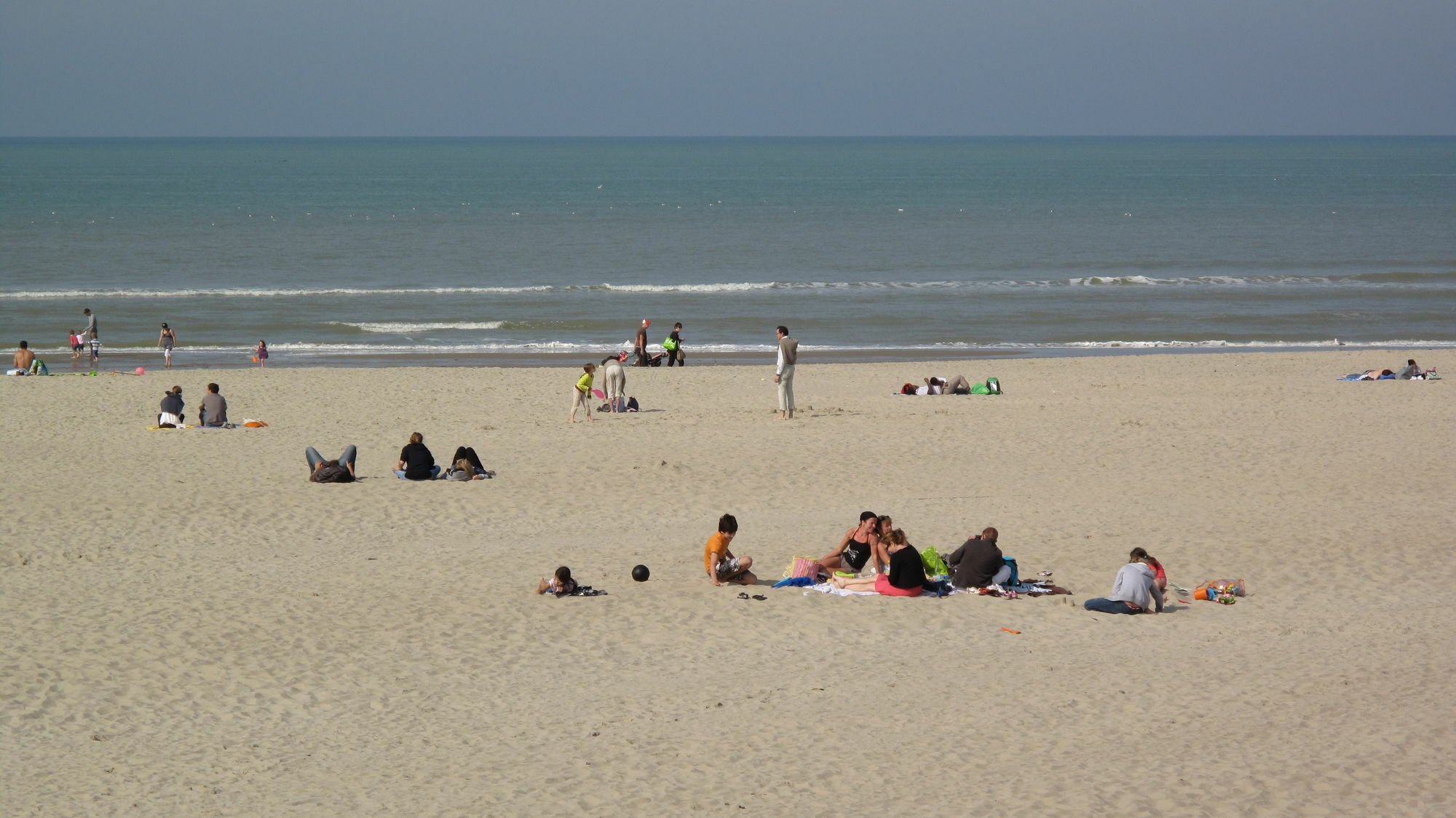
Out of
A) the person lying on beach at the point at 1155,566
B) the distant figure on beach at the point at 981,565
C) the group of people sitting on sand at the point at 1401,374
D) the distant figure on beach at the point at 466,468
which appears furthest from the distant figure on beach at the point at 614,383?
the group of people sitting on sand at the point at 1401,374

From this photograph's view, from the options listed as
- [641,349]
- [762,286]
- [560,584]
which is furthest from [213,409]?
[762,286]

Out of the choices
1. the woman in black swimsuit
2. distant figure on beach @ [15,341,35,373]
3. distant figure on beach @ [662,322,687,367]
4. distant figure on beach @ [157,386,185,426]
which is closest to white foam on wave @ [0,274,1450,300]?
distant figure on beach @ [15,341,35,373]

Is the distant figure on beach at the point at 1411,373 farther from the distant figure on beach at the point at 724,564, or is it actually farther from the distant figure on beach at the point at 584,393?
the distant figure on beach at the point at 724,564

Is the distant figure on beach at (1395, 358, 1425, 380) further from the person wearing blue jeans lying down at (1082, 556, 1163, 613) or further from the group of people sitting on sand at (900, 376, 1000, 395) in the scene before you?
the person wearing blue jeans lying down at (1082, 556, 1163, 613)

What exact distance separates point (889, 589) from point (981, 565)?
90 centimetres

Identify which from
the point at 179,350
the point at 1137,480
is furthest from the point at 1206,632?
the point at 179,350

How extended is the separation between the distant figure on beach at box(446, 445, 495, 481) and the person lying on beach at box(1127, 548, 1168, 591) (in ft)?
28.3

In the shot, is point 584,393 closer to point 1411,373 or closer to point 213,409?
point 213,409

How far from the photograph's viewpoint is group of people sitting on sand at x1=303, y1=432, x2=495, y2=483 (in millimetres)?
16438

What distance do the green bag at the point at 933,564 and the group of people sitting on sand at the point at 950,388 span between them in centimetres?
1142

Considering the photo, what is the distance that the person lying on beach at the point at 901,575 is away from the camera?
12008 mm

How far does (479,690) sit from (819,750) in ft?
9.08

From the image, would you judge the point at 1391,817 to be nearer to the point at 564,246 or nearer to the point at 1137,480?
the point at 1137,480

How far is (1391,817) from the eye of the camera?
24.2 ft
